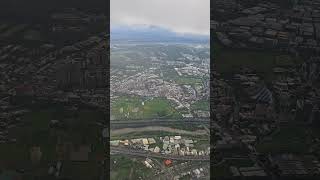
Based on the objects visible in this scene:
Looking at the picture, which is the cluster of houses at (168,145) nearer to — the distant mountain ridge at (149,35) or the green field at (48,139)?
the green field at (48,139)

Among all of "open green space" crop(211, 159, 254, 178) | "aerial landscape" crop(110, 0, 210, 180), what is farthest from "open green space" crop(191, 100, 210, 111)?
"open green space" crop(211, 159, 254, 178)

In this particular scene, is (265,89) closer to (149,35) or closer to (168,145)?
(168,145)

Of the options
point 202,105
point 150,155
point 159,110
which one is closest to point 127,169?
point 150,155

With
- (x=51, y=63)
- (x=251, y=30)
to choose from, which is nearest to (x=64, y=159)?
(x=51, y=63)

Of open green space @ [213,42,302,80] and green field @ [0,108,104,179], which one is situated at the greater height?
open green space @ [213,42,302,80]

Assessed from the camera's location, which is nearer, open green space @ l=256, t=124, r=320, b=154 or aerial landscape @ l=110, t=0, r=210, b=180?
aerial landscape @ l=110, t=0, r=210, b=180

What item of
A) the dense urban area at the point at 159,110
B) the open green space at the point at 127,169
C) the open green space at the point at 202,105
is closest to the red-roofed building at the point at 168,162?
the dense urban area at the point at 159,110

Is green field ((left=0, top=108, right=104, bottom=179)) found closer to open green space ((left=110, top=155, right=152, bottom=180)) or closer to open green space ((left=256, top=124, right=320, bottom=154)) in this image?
open green space ((left=110, top=155, right=152, bottom=180))

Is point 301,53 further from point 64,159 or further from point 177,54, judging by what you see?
point 64,159

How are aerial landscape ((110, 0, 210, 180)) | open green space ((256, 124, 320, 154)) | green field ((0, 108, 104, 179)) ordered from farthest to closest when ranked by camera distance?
open green space ((256, 124, 320, 154))
aerial landscape ((110, 0, 210, 180))
green field ((0, 108, 104, 179))
